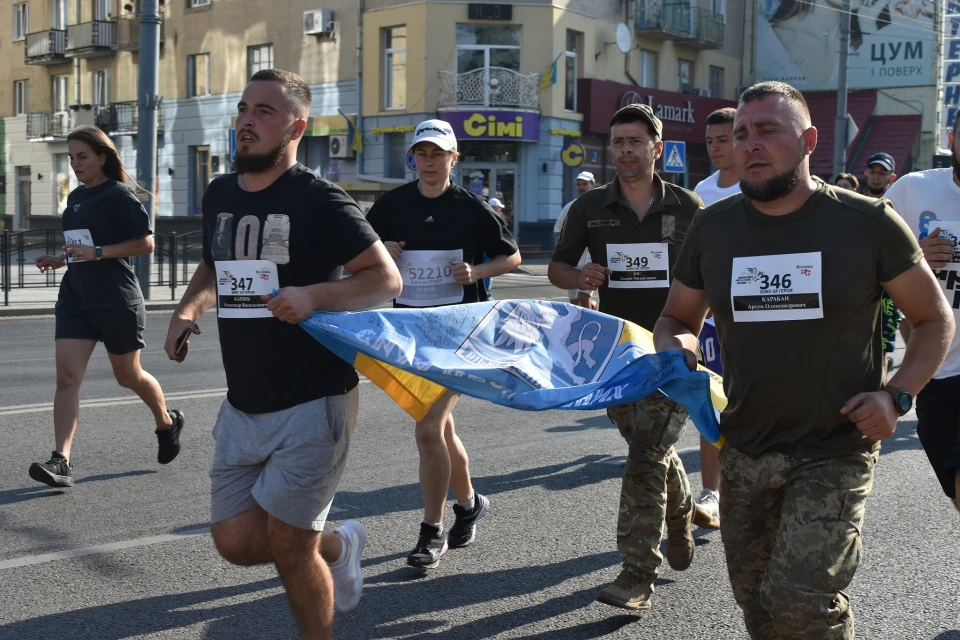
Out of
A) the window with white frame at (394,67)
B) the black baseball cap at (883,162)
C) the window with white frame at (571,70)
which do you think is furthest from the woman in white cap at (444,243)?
the window with white frame at (571,70)

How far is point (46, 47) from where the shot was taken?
45312 millimetres

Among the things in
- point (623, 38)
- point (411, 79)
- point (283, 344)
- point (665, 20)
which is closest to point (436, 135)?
point (283, 344)

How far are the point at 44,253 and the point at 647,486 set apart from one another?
19.8 meters

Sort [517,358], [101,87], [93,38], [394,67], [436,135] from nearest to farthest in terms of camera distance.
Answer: [517,358]
[436,135]
[394,67]
[93,38]
[101,87]

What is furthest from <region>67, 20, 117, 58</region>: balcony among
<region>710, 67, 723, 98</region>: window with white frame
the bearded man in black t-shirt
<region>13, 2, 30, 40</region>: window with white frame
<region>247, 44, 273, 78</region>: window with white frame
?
the bearded man in black t-shirt

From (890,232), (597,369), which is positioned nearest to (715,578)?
(597,369)

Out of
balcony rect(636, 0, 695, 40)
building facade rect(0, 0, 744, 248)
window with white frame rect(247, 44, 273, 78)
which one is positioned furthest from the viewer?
window with white frame rect(247, 44, 273, 78)

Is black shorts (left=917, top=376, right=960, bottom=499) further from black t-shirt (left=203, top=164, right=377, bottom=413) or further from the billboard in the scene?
the billboard

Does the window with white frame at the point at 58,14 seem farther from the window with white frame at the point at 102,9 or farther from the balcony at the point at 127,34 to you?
the balcony at the point at 127,34

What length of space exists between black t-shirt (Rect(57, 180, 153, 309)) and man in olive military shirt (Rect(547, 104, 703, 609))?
2.85m

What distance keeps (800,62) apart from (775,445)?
139ft

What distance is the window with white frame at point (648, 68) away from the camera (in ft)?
127

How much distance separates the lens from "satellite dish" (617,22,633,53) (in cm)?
3666

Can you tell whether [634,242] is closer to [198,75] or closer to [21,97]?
[198,75]
